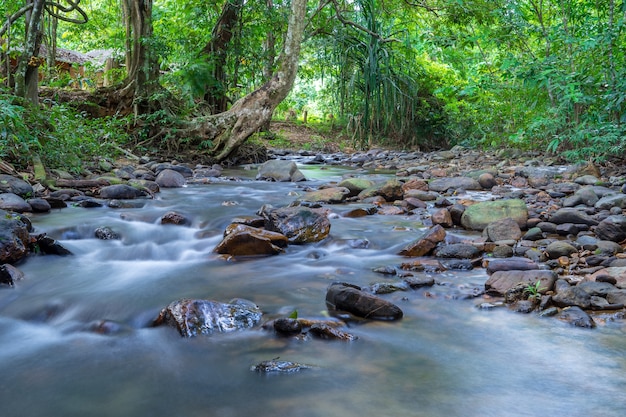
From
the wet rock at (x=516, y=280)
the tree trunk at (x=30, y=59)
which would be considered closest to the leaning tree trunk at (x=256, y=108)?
the tree trunk at (x=30, y=59)

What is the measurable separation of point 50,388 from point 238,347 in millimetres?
781

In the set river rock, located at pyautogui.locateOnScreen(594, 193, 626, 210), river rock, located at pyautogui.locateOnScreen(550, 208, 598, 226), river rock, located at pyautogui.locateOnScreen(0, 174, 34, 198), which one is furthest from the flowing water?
river rock, located at pyautogui.locateOnScreen(594, 193, 626, 210)

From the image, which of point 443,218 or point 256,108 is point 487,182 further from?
point 256,108

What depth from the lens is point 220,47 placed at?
10875mm

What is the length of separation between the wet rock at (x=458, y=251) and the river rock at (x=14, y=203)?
3759 millimetres

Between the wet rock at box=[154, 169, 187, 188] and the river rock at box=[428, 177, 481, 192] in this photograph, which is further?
the wet rock at box=[154, 169, 187, 188]

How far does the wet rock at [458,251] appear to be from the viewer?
12.2 feet

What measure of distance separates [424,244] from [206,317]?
76.9 inches

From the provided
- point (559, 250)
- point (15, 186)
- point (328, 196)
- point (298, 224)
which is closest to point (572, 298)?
point (559, 250)

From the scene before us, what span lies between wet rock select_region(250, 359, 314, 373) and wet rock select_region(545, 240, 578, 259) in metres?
2.23

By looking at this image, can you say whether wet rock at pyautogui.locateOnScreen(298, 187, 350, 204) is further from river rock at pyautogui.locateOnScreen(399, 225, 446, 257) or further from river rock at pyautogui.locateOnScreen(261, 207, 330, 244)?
river rock at pyautogui.locateOnScreen(399, 225, 446, 257)

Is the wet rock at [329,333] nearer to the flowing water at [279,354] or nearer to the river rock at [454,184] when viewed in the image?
the flowing water at [279,354]

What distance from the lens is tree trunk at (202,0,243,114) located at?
1059 cm

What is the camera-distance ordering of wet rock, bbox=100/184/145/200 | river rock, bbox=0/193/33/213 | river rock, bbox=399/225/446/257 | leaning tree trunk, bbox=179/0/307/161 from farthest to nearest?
leaning tree trunk, bbox=179/0/307/161, wet rock, bbox=100/184/145/200, river rock, bbox=0/193/33/213, river rock, bbox=399/225/446/257
